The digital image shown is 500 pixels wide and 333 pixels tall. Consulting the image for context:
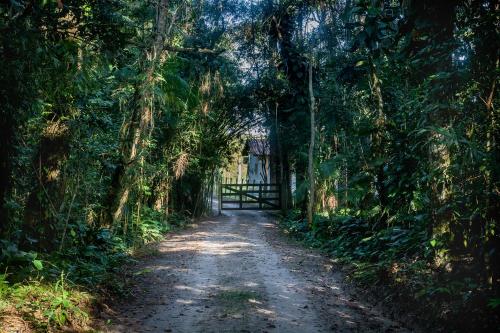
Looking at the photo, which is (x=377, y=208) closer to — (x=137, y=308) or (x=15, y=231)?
(x=137, y=308)

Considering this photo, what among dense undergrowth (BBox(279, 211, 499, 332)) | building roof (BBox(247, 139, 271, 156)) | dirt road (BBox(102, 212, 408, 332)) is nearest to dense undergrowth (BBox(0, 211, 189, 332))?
dirt road (BBox(102, 212, 408, 332))

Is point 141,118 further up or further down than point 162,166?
further up

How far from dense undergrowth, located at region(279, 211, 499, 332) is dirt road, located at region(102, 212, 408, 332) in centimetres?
44

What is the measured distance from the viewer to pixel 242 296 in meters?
7.07

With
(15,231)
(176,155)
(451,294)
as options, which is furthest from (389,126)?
(176,155)

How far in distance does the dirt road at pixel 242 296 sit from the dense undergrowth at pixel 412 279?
17.2 inches

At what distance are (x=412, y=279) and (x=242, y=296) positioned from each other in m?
2.76

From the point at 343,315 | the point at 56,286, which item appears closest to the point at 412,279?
the point at 343,315

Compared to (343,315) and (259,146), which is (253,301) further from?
(259,146)

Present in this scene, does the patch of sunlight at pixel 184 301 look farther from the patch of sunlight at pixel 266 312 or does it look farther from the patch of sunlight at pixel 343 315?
the patch of sunlight at pixel 343 315

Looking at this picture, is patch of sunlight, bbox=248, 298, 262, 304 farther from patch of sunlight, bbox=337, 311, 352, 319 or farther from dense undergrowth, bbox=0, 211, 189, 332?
dense undergrowth, bbox=0, 211, 189, 332

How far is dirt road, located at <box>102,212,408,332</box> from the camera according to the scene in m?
5.85

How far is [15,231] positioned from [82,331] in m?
2.88

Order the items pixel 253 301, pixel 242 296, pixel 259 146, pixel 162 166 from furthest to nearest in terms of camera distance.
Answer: pixel 259 146
pixel 162 166
pixel 242 296
pixel 253 301
